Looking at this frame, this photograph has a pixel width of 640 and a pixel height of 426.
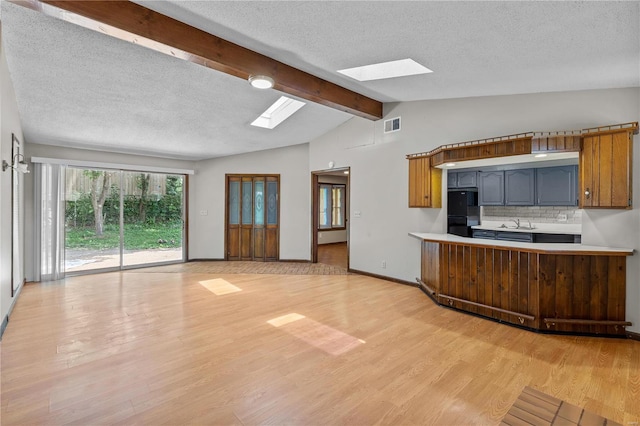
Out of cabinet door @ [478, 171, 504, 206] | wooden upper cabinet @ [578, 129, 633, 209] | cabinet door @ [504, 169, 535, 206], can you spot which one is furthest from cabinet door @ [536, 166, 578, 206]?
wooden upper cabinet @ [578, 129, 633, 209]

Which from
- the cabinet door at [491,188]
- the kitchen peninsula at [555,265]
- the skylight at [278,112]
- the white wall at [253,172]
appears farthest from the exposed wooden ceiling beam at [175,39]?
the cabinet door at [491,188]

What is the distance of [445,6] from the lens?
7.38 ft

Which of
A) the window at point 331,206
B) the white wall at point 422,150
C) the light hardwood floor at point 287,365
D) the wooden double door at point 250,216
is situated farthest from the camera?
the window at point 331,206

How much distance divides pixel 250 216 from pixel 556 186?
6101 mm

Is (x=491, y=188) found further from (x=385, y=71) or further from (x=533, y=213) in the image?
(x=385, y=71)

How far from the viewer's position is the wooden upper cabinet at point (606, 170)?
2.98m

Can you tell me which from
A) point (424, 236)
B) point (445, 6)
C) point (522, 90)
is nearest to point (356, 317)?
point (424, 236)

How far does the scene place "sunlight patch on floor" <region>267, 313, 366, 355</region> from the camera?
284cm

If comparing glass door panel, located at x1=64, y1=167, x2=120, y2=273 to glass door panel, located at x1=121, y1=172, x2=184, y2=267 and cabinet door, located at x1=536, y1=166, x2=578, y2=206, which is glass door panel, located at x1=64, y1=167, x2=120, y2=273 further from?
cabinet door, located at x1=536, y1=166, x2=578, y2=206

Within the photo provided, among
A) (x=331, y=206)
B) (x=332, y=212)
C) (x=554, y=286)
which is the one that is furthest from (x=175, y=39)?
(x=332, y=212)

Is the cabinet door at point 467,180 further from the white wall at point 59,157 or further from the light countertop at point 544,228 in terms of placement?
the white wall at point 59,157

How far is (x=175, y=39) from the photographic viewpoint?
8.41ft

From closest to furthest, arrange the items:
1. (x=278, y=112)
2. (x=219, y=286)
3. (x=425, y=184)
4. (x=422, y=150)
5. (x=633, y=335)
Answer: (x=633, y=335), (x=425, y=184), (x=422, y=150), (x=219, y=286), (x=278, y=112)

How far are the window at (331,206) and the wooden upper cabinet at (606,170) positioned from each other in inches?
284
